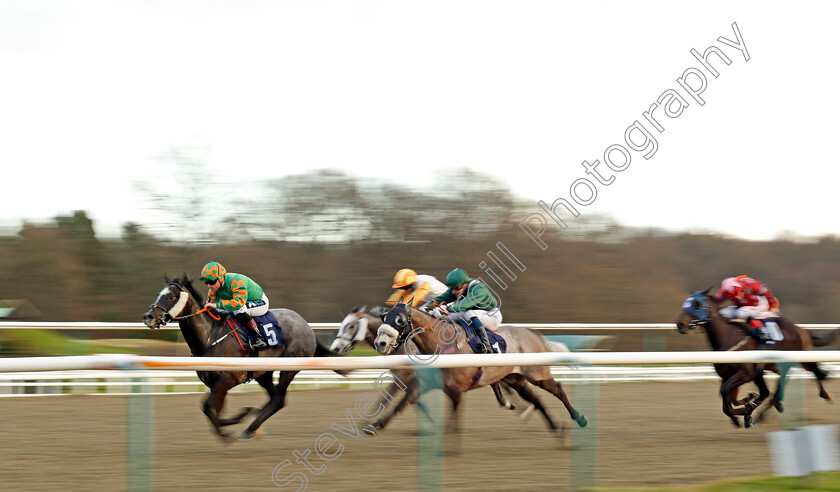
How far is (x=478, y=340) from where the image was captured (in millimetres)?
6211

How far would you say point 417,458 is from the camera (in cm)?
317

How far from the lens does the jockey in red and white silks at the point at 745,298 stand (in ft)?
25.5

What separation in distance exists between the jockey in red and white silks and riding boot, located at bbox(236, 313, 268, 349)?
4.42 m

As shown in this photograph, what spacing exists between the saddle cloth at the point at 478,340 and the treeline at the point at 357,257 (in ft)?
28.7

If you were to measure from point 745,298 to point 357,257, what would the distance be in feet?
29.6

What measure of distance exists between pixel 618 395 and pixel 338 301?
11089 millimetres

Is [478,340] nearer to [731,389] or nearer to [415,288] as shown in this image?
[415,288]

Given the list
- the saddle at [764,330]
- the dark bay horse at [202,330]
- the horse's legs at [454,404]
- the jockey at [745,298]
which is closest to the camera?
the horse's legs at [454,404]

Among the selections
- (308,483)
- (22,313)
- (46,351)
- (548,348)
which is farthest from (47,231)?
(308,483)

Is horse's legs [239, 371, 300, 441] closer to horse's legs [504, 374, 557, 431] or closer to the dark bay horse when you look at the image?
the dark bay horse

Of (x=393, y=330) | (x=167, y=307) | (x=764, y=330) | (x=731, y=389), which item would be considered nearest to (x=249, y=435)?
(x=167, y=307)

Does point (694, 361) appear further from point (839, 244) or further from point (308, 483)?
point (839, 244)

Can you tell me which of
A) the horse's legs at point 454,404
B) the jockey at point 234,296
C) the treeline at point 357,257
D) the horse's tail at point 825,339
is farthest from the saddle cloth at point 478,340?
the treeline at point 357,257

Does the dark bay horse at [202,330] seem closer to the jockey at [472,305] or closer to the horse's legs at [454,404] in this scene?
the jockey at [472,305]
